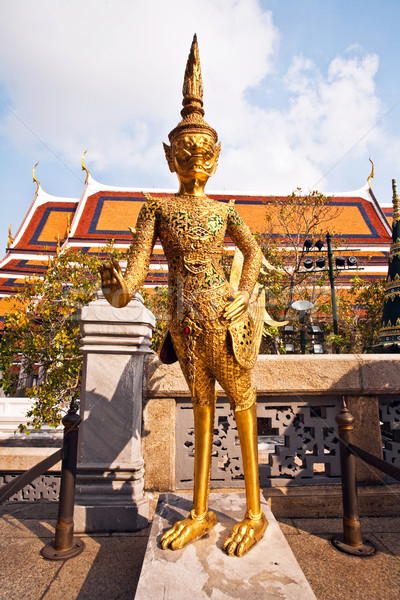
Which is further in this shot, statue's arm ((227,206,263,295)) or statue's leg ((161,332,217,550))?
statue's arm ((227,206,263,295))

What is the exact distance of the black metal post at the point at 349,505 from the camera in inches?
92.4

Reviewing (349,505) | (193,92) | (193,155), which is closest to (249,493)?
(349,505)

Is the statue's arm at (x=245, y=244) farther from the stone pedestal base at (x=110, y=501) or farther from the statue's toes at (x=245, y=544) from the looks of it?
the stone pedestal base at (x=110, y=501)

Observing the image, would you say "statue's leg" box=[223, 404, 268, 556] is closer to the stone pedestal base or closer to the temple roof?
the stone pedestal base

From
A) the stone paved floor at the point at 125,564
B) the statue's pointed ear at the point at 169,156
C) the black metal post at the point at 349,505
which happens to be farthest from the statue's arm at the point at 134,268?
the black metal post at the point at 349,505

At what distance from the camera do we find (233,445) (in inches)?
119

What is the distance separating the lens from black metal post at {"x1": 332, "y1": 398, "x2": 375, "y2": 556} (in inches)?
92.4

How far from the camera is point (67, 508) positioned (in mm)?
2416

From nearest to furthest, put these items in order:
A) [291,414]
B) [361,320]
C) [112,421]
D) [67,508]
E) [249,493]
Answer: [249,493], [67,508], [112,421], [291,414], [361,320]

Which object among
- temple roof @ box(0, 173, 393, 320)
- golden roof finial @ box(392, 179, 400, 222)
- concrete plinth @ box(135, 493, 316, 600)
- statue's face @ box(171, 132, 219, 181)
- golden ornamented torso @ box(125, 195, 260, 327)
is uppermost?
temple roof @ box(0, 173, 393, 320)

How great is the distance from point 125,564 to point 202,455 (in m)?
0.89

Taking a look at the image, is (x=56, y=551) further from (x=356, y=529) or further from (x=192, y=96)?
(x=192, y=96)

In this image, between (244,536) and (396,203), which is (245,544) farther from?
(396,203)

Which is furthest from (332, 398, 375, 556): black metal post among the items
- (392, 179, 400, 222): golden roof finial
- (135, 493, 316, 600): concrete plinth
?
(392, 179, 400, 222): golden roof finial
